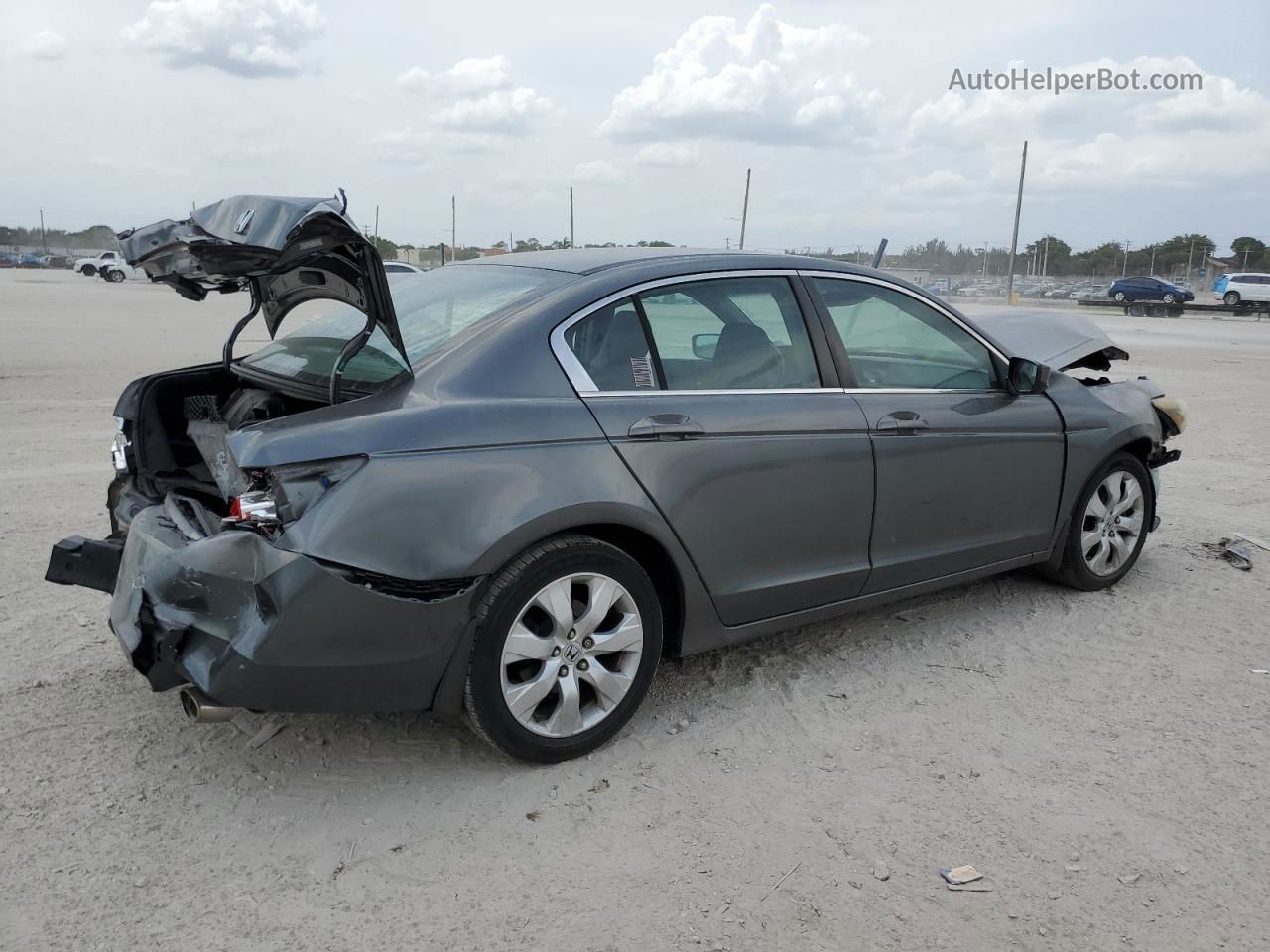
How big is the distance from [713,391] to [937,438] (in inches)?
41.7

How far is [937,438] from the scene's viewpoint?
13.9 ft

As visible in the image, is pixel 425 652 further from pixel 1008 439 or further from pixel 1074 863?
pixel 1008 439

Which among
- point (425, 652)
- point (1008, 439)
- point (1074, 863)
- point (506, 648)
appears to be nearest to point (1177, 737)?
point (1074, 863)

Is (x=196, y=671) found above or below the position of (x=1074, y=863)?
above

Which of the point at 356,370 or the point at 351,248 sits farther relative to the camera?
the point at 356,370

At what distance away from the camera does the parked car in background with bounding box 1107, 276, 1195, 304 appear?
40.5 m

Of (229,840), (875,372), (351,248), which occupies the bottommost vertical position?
(229,840)

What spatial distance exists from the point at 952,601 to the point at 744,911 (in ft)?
8.67

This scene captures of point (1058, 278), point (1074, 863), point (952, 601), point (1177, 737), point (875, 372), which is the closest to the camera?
point (1074, 863)

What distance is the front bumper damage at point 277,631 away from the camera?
9.53ft

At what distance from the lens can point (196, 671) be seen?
9.80ft

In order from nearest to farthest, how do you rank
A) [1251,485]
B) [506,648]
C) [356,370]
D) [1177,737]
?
[506,648]
[356,370]
[1177,737]
[1251,485]

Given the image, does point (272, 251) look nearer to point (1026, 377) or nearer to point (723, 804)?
point (723, 804)

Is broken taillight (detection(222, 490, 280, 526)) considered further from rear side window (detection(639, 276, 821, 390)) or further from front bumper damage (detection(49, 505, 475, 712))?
rear side window (detection(639, 276, 821, 390))
